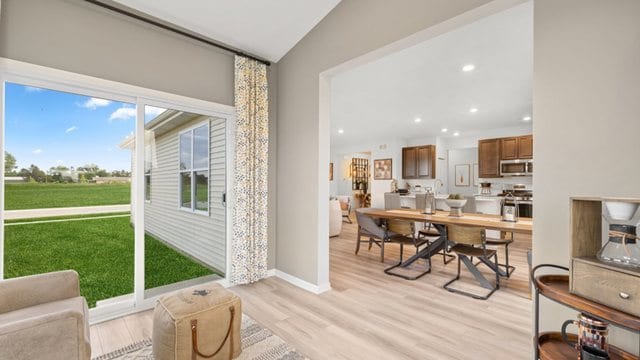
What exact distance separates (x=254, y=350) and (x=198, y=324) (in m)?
0.54

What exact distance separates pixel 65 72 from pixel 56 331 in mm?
2103

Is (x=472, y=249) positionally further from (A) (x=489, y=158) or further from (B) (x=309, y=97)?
(A) (x=489, y=158)

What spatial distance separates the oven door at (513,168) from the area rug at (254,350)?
22.4 feet

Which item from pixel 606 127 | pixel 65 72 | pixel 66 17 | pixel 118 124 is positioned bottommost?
pixel 606 127

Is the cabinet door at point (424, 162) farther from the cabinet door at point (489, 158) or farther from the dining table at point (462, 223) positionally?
the dining table at point (462, 223)

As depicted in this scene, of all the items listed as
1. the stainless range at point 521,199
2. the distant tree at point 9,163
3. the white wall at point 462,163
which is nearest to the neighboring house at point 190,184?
the distant tree at point 9,163

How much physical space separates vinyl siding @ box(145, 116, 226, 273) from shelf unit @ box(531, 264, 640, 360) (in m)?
3.13

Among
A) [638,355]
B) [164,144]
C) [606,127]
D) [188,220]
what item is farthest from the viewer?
[188,220]

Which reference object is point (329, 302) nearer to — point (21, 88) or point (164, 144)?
point (164, 144)

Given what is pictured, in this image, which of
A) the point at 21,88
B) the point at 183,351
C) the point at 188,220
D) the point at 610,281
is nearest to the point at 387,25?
the point at 610,281

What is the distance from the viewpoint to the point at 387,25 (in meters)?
2.49

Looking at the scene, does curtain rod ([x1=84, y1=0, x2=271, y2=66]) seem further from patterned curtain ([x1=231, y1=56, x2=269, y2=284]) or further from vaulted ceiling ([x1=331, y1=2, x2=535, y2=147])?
vaulted ceiling ([x1=331, y1=2, x2=535, y2=147])

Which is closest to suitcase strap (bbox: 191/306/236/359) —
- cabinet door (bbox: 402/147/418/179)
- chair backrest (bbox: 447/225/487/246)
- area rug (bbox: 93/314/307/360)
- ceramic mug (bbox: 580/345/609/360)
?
area rug (bbox: 93/314/307/360)

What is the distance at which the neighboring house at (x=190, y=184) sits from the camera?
11.7 ft
